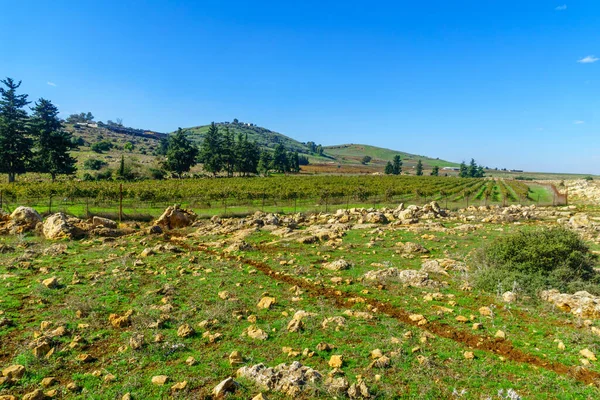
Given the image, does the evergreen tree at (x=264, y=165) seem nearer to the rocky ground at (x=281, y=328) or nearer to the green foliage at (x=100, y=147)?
the green foliage at (x=100, y=147)

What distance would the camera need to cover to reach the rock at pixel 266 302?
9.77 meters

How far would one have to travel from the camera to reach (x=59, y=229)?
1934 cm

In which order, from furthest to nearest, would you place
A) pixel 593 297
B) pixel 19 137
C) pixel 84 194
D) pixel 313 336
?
pixel 19 137
pixel 84 194
pixel 593 297
pixel 313 336

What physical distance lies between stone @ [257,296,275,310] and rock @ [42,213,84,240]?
15345mm

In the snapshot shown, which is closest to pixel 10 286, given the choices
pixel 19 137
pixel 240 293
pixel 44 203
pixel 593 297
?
Answer: pixel 240 293

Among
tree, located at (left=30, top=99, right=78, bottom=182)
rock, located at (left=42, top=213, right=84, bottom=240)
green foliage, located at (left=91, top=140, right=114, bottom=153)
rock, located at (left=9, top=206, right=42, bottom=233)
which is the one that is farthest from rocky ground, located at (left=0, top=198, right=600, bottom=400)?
green foliage, located at (left=91, top=140, right=114, bottom=153)

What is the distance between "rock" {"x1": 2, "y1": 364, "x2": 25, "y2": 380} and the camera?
6.25 m

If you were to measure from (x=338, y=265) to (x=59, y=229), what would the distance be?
665 inches

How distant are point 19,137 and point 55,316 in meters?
62.1

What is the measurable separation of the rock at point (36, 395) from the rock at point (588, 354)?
35.1ft

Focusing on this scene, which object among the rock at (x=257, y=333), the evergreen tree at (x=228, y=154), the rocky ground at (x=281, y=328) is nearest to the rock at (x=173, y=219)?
the rocky ground at (x=281, y=328)

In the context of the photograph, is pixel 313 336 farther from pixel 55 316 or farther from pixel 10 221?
pixel 10 221

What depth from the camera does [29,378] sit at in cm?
630

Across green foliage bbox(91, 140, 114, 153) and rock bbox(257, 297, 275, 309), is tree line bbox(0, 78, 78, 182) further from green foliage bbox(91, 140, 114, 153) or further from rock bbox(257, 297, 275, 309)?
rock bbox(257, 297, 275, 309)
